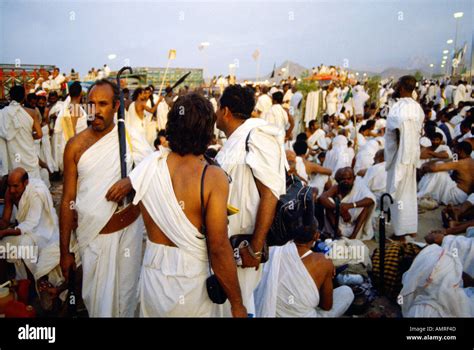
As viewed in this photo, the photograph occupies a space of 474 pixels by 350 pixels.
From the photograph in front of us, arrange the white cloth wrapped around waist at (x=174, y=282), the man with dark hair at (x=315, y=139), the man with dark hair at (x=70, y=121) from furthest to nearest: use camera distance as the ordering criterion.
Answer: the man with dark hair at (x=315, y=139)
the man with dark hair at (x=70, y=121)
the white cloth wrapped around waist at (x=174, y=282)

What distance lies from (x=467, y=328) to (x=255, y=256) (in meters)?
1.69

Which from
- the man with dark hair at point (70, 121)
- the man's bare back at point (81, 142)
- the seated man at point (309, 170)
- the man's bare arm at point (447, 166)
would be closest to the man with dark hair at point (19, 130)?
the man with dark hair at point (70, 121)

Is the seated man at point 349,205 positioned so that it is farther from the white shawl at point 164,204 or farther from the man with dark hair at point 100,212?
the white shawl at point 164,204

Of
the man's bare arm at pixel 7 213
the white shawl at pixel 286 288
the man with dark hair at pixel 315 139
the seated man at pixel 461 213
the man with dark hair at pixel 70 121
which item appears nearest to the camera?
the white shawl at pixel 286 288

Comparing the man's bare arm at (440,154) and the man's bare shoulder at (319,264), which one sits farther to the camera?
the man's bare arm at (440,154)

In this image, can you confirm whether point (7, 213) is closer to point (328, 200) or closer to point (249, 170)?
point (249, 170)

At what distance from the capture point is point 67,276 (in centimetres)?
293

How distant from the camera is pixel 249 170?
2.61m

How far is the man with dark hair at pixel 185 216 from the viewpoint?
6.94ft

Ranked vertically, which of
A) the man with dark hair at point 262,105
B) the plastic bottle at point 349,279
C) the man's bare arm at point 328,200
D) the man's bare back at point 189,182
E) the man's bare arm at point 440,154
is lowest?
the plastic bottle at point 349,279

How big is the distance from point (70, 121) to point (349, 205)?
4974mm

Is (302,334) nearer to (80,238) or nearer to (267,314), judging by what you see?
(267,314)

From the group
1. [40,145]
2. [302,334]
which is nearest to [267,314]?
[302,334]

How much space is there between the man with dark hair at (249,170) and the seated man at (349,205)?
2.67 metres
